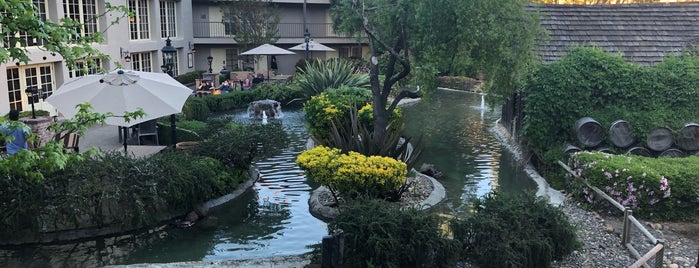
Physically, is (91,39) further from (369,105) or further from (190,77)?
(190,77)

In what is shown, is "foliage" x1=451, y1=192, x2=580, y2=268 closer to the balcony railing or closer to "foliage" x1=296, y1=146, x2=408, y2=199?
"foliage" x1=296, y1=146, x2=408, y2=199

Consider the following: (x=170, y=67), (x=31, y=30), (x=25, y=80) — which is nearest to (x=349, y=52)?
(x=170, y=67)

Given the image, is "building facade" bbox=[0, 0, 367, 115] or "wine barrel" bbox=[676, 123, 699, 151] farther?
"building facade" bbox=[0, 0, 367, 115]

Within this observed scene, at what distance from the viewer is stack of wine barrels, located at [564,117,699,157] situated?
12.3 metres

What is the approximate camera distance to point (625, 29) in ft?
50.3

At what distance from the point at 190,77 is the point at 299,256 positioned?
2405 centimetres

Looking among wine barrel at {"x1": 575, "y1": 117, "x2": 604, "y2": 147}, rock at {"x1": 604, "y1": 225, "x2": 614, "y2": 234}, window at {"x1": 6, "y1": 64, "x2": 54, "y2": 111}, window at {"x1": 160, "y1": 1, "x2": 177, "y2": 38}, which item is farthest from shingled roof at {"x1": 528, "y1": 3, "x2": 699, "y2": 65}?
window at {"x1": 160, "y1": 1, "x2": 177, "y2": 38}

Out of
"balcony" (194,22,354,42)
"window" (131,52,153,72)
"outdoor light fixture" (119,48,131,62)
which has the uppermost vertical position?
"balcony" (194,22,354,42)

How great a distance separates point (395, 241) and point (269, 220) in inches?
135

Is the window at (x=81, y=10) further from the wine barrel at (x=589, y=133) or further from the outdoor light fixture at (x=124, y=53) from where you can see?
the wine barrel at (x=589, y=133)

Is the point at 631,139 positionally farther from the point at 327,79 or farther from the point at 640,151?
the point at 327,79

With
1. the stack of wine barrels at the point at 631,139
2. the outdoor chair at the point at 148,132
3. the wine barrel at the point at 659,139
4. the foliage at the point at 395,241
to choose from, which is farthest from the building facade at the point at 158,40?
the foliage at the point at 395,241

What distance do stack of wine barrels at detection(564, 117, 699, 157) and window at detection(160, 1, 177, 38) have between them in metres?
21.3

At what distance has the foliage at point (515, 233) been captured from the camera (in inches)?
273
